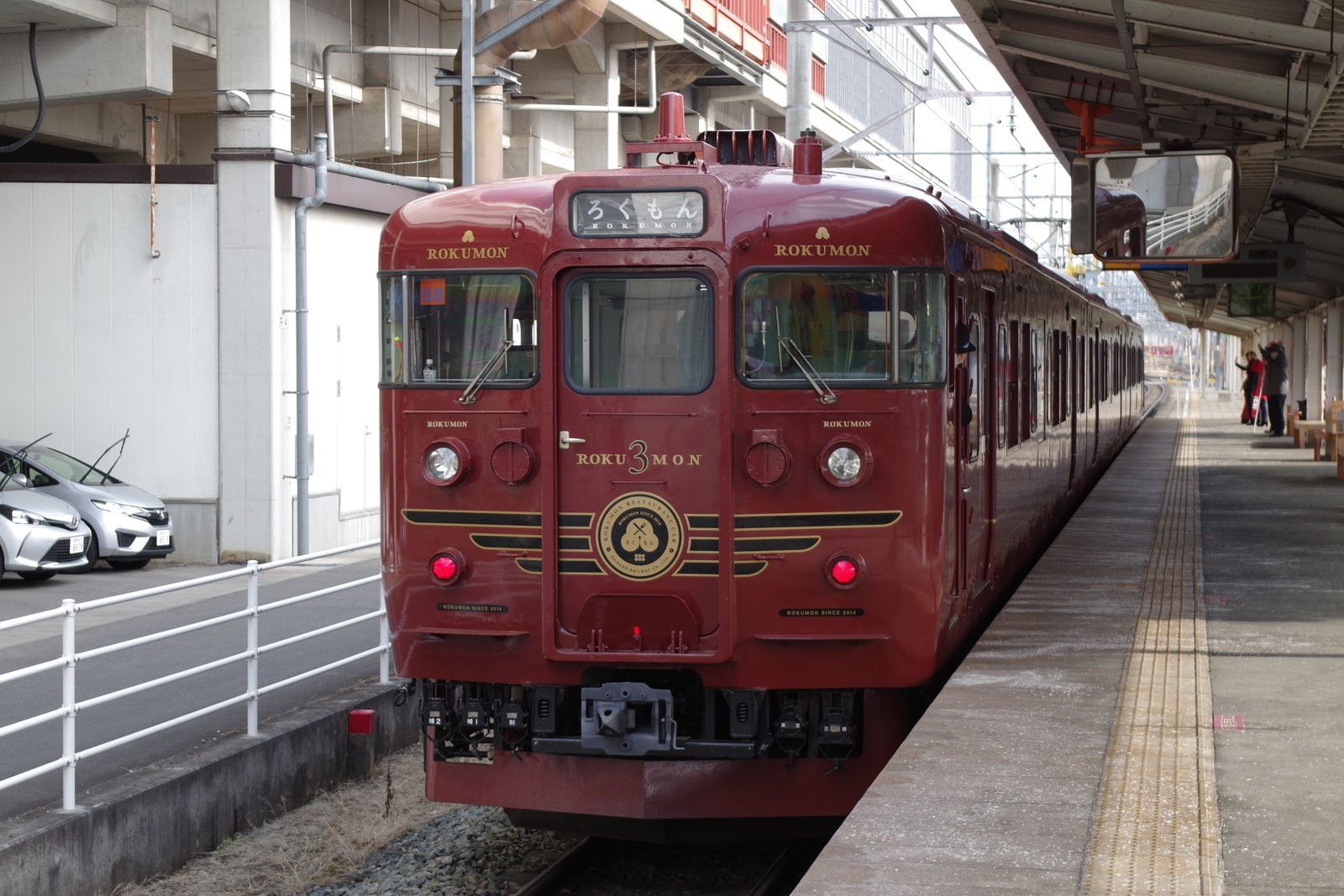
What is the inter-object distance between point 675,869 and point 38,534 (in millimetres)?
10193

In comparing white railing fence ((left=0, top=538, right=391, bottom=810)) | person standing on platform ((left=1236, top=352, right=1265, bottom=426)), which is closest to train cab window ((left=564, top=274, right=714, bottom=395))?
white railing fence ((left=0, top=538, right=391, bottom=810))

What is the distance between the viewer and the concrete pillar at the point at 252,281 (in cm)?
1792

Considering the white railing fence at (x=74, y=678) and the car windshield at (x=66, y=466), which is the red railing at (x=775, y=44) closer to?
the car windshield at (x=66, y=466)

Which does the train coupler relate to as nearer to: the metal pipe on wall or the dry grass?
the dry grass

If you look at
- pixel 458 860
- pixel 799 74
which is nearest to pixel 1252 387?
pixel 799 74

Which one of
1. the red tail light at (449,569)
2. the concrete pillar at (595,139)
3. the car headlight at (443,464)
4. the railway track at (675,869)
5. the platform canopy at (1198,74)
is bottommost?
the railway track at (675,869)

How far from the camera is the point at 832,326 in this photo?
281 inches

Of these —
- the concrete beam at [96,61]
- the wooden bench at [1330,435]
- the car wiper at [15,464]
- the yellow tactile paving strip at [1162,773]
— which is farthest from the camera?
the wooden bench at [1330,435]

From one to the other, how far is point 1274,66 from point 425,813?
328 inches

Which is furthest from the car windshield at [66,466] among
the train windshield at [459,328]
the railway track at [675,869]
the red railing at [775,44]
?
the red railing at [775,44]

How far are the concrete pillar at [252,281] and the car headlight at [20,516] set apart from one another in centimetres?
222

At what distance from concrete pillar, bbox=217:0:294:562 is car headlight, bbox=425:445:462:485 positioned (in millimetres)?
11026

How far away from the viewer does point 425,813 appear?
9.12m

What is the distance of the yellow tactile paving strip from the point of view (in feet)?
16.9
